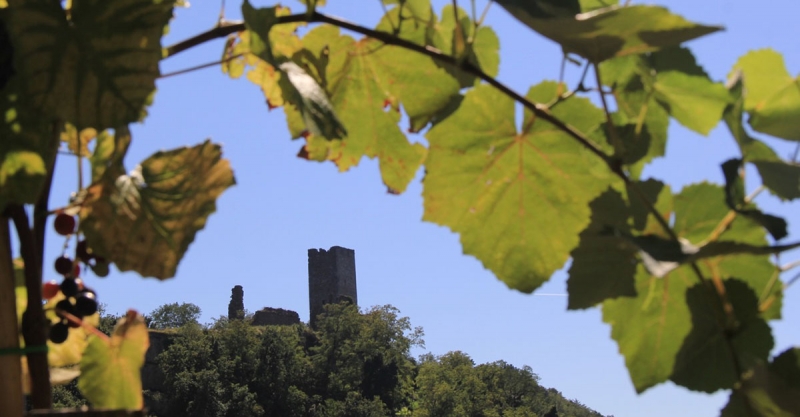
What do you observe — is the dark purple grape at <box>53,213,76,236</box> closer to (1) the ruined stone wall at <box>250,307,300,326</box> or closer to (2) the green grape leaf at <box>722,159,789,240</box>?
(2) the green grape leaf at <box>722,159,789,240</box>

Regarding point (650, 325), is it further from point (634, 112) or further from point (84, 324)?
point (84, 324)

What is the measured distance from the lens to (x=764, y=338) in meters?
0.36

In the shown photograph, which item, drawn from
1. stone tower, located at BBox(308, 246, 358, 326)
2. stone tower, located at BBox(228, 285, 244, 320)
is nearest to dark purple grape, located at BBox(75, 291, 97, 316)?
stone tower, located at BBox(308, 246, 358, 326)

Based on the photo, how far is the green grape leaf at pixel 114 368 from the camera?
394 millimetres

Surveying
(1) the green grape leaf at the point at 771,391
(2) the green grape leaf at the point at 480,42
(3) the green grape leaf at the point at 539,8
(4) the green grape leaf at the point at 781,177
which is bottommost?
(1) the green grape leaf at the point at 771,391

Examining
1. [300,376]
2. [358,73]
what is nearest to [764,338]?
[358,73]

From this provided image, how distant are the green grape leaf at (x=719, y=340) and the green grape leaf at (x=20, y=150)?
0.94ft

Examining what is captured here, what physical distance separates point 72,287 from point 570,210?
28 centimetres

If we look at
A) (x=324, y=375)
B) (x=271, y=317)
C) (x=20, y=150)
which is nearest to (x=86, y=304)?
(x=20, y=150)

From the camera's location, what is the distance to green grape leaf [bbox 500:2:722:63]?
28 cm

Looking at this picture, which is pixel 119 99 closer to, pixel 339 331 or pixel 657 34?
pixel 657 34

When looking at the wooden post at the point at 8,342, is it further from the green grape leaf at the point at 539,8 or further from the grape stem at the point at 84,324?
the green grape leaf at the point at 539,8

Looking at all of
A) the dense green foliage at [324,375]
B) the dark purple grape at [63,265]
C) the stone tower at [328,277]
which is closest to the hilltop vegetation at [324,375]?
the dense green foliage at [324,375]

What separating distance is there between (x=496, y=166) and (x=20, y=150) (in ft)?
0.77
